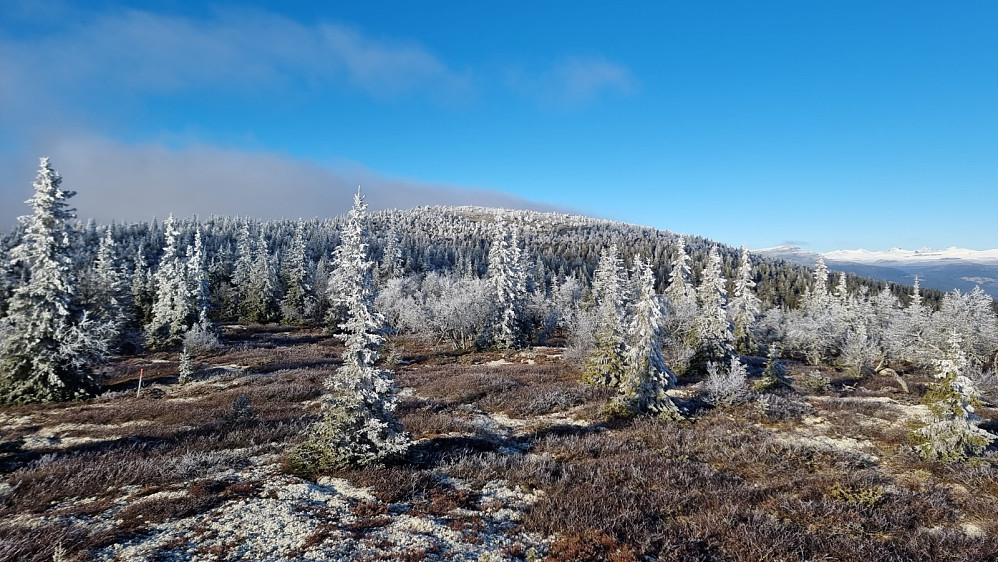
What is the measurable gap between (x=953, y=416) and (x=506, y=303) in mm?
36457

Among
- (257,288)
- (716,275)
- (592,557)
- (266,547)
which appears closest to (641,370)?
(592,557)

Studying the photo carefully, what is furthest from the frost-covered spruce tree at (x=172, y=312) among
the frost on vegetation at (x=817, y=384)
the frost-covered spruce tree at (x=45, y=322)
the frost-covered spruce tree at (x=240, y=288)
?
the frost on vegetation at (x=817, y=384)

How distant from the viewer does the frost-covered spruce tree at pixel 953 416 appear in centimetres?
1240

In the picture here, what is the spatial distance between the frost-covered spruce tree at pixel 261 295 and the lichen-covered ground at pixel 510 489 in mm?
46529

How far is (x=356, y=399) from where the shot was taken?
11961 mm

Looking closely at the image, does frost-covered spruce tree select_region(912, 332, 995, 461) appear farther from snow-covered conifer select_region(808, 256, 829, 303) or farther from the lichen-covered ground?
snow-covered conifer select_region(808, 256, 829, 303)

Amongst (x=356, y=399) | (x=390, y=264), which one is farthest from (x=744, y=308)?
(x=390, y=264)

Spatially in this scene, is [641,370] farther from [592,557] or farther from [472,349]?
[472,349]

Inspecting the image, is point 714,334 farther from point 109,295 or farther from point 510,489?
point 109,295

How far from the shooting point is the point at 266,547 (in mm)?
8141

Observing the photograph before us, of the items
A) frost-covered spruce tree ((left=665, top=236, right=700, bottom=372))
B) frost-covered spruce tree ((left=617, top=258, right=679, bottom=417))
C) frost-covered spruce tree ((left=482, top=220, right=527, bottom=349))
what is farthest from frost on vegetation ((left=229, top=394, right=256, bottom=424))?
frost-covered spruce tree ((left=482, top=220, right=527, bottom=349))

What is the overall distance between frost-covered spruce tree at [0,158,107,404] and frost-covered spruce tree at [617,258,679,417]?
1105 inches

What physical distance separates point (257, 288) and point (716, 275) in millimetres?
62190

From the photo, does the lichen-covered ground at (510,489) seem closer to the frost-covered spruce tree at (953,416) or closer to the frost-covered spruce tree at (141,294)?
the frost-covered spruce tree at (953,416)
